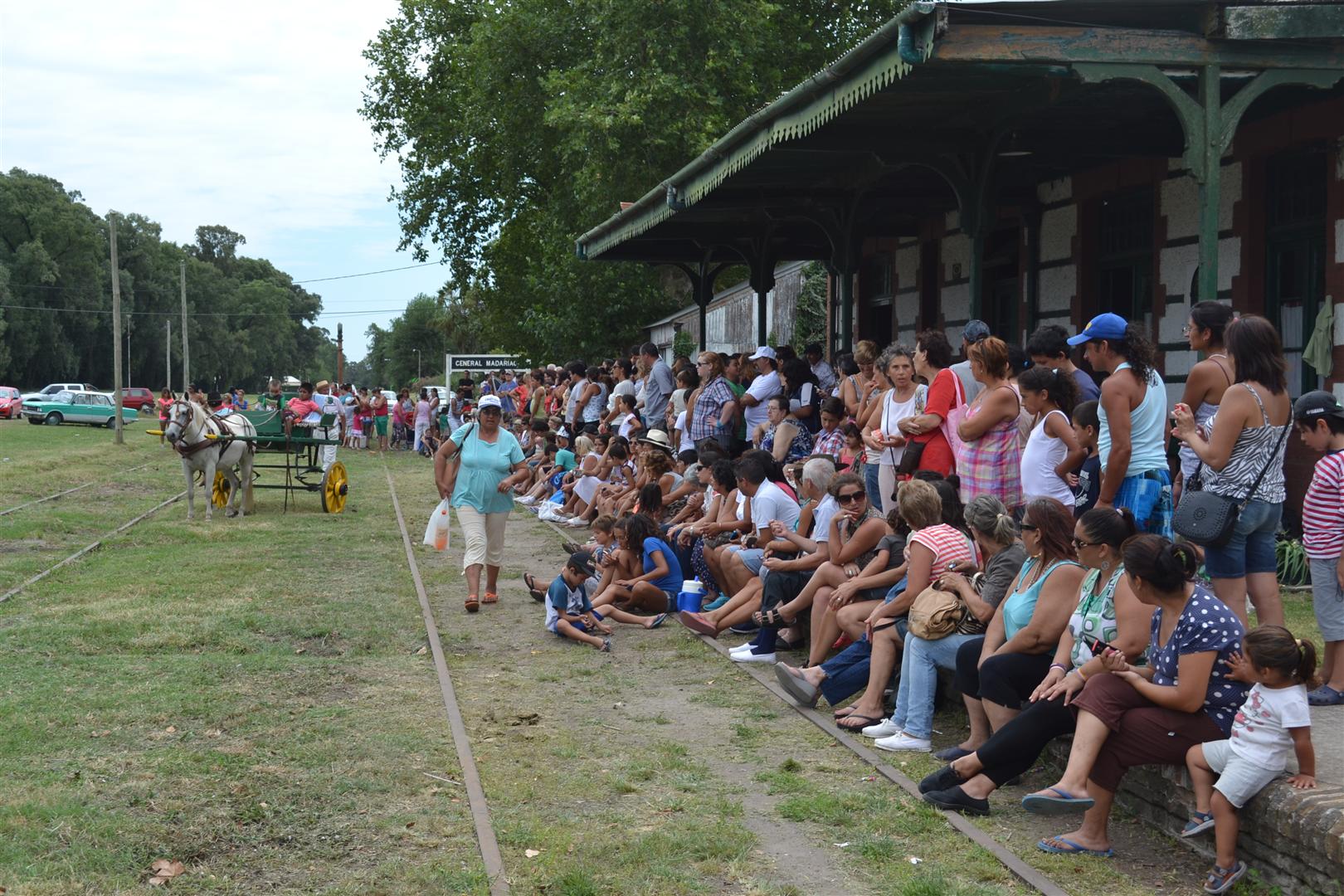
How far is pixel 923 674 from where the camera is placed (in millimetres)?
7516

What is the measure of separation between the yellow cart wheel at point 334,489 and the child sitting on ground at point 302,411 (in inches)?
31.9

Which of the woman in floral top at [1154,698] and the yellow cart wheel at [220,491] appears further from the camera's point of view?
the yellow cart wheel at [220,491]

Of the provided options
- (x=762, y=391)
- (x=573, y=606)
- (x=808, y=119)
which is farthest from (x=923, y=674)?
(x=762, y=391)

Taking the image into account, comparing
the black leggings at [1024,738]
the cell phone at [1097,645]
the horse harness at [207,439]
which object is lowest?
the black leggings at [1024,738]

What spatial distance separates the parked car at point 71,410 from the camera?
57.5 metres

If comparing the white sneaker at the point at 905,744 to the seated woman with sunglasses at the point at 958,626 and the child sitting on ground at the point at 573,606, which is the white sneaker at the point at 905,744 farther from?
the child sitting on ground at the point at 573,606

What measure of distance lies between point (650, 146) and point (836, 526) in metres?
18.9

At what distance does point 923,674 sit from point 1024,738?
4.25 ft

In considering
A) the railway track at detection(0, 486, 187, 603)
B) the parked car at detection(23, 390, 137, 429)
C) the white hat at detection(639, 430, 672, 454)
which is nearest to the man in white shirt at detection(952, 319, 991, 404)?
the white hat at detection(639, 430, 672, 454)

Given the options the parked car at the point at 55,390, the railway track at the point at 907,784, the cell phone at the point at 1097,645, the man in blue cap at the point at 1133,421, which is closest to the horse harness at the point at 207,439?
the railway track at the point at 907,784

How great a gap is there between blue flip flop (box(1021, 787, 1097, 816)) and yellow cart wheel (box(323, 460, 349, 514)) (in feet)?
53.5

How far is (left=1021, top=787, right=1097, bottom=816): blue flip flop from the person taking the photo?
229 inches

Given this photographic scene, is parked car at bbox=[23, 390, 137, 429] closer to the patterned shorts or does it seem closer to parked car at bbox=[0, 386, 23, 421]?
parked car at bbox=[0, 386, 23, 421]

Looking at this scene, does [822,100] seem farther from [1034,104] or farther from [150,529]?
[150,529]
